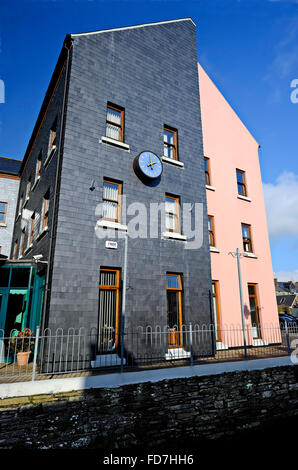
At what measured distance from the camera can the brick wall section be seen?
5707mm

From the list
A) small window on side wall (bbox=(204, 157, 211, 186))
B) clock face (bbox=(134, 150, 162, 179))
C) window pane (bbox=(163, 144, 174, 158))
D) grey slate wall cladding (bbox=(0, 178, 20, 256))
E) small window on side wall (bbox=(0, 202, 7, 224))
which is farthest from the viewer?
small window on side wall (bbox=(0, 202, 7, 224))

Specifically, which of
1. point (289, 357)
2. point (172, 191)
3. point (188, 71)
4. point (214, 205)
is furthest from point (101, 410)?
point (188, 71)

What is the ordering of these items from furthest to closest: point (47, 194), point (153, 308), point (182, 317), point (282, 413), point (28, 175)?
point (28, 175) → point (47, 194) → point (182, 317) → point (153, 308) → point (282, 413)

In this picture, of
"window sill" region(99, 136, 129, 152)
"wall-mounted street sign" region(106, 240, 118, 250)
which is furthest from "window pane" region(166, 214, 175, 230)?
"window sill" region(99, 136, 129, 152)

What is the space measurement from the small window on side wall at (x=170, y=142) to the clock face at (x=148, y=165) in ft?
4.31

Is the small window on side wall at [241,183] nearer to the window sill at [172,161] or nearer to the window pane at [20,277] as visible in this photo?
the window sill at [172,161]

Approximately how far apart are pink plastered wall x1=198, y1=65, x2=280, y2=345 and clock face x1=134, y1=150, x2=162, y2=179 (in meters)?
3.96

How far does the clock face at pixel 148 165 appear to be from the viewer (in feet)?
34.0

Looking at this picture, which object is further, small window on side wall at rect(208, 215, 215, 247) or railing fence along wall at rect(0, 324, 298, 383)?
small window on side wall at rect(208, 215, 215, 247)

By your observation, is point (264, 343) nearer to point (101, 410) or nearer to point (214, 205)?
point (214, 205)

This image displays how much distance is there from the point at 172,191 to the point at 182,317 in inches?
197

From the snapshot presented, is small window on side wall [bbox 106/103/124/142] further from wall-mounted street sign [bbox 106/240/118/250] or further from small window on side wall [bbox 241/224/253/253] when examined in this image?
small window on side wall [bbox 241/224/253/253]

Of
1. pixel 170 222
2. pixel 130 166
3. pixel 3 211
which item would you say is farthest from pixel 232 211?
pixel 3 211
